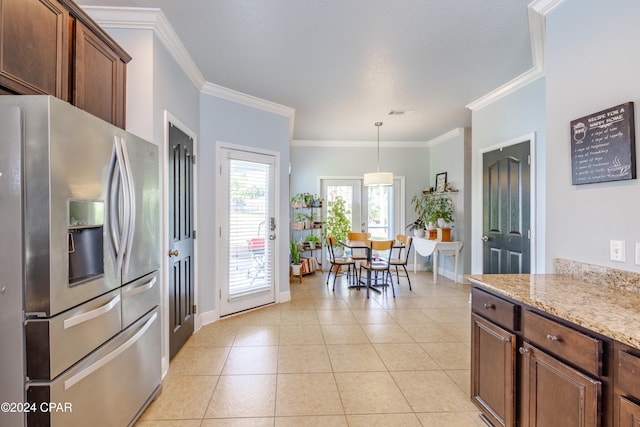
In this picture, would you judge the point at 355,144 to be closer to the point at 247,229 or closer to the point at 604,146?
the point at 247,229

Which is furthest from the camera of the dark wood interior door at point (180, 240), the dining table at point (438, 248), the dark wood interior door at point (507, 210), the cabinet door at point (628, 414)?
the dining table at point (438, 248)

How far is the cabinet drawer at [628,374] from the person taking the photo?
3.32 ft

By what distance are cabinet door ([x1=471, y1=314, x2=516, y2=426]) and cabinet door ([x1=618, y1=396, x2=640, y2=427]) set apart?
49cm

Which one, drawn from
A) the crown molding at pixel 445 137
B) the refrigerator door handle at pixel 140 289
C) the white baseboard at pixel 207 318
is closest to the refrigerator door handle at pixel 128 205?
the refrigerator door handle at pixel 140 289

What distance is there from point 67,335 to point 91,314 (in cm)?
13

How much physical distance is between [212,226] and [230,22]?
6.59ft

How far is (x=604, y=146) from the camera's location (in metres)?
1.65

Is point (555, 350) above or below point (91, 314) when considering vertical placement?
below

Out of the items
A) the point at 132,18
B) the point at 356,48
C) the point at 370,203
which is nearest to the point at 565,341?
the point at 356,48

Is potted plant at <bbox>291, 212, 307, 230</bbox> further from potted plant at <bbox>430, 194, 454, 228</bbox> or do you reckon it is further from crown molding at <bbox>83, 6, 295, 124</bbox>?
crown molding at <bbox>83, 6, 295, 124</bbox>

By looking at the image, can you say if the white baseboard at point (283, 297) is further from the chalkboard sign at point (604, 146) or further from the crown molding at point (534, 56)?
the crown molding at point (534, 56)

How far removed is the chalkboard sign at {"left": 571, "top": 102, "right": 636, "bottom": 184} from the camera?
1.54 m

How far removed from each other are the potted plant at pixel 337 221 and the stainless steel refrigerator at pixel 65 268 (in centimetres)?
466

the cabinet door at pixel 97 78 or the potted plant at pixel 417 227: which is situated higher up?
the cabinet door at pixel 97 78
